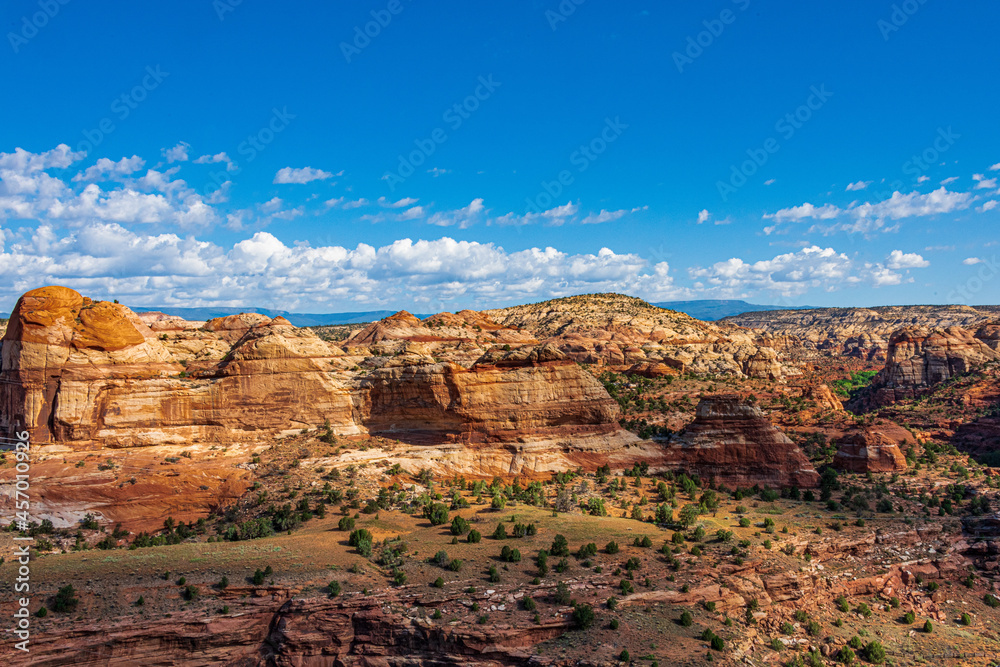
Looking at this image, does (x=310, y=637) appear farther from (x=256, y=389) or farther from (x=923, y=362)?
(x=923, y=362)

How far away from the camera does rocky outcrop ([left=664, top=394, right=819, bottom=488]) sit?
1736 inches

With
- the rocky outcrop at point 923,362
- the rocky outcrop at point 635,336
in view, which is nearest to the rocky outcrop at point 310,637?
the rocky outcrop at point 635,336

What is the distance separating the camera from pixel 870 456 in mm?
48406

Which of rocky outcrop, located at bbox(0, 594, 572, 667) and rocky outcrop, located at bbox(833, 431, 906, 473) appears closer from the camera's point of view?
rocky outcrop, located at bbox(0, 594, 572, 667)

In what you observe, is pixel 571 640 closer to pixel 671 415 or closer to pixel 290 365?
pixel 290 365

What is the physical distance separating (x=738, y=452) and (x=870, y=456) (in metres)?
12.5

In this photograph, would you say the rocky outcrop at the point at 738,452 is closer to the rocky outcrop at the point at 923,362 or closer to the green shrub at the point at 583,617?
the green shrub at the point at 583,617

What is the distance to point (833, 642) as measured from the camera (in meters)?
29.3


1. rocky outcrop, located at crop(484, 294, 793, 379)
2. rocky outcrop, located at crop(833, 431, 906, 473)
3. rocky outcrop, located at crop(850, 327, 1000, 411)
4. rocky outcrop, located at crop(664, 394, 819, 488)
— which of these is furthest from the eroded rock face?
rocky outcrop, located at crop(850, 327, 1000, 411)

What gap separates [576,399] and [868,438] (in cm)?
2460

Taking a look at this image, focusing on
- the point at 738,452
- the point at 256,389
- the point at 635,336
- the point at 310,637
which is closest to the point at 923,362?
the point at 635,336

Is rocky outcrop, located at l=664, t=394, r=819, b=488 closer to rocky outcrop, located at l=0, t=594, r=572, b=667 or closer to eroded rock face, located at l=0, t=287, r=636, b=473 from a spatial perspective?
eroded rock face, located at l=0, t=287, r=636, b=473

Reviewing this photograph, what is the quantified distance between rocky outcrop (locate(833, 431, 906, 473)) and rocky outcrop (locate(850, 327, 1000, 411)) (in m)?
49.8

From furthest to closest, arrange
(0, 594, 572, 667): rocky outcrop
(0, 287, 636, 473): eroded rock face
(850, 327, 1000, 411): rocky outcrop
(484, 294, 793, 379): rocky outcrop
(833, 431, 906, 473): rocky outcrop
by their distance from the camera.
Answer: (850, 327, 1000, 411): rocky outcrop → (484, 294, 793, 379): rocky outcrop → (833, 431, 906, 473): rocky outcrop → (0, 287, 636, 473): eroded rock face → (0, 594, 572, 667): rocky outcrop
